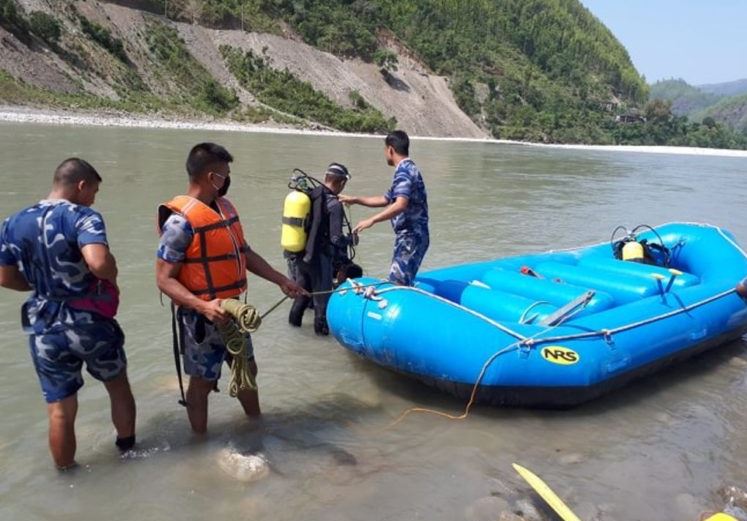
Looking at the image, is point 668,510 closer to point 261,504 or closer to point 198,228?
point 261,504

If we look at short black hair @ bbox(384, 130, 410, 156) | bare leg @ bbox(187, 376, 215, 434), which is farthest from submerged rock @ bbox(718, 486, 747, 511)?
short black hair @ bbox(384, 130, 410, 156)

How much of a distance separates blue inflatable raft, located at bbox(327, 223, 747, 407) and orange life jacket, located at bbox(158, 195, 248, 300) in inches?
56.3

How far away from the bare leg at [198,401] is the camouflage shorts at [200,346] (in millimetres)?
72

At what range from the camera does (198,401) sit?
3521 mm

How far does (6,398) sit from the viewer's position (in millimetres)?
4121

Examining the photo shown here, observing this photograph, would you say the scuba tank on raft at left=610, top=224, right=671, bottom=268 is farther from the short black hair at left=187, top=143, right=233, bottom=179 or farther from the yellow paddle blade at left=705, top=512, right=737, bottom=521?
the short black hair at left=187, top=143, right=233, bottom=179

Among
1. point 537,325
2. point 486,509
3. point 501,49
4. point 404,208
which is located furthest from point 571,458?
point 501,49

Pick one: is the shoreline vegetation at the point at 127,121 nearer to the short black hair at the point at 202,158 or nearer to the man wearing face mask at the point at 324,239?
the man wearing face mask at the point at 324,239

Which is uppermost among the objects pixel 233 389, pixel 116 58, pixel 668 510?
pixel 116 58

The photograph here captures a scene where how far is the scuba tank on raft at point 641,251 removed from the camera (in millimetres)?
6645

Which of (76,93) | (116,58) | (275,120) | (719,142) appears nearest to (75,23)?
(116,58)

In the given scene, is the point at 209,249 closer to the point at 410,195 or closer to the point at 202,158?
the point at 202,158

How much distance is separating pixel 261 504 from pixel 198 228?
1.40m

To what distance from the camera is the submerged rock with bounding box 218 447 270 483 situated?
135 inches
